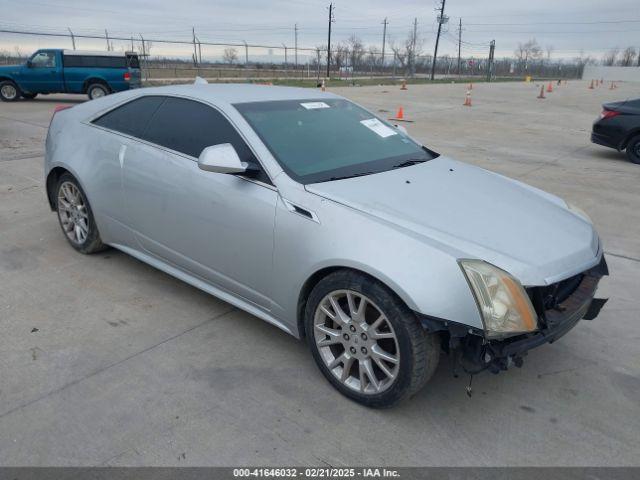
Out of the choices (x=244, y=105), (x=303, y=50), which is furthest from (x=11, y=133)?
(x=303, y=50)

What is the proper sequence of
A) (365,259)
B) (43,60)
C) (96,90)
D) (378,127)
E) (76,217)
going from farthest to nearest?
1. (96,90)
2. (43,60)
3. (76,217)
4. (378,127)
5. (365,259)

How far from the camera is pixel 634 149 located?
9.64 metres

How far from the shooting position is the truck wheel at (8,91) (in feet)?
55.9

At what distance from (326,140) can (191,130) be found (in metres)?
0.91

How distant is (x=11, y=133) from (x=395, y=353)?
1103 cm

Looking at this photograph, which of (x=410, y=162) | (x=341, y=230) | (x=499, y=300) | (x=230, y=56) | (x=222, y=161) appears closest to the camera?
(x=499, y=300)

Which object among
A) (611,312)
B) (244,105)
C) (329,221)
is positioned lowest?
(611,312)

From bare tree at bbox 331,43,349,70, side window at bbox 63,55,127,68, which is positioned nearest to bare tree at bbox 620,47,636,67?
bare tree at bbox 331,43,349,70

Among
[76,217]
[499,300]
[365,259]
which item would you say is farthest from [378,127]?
[76,217]

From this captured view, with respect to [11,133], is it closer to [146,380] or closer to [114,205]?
[114,205]

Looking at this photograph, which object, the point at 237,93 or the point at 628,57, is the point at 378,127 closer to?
the point at 237,93

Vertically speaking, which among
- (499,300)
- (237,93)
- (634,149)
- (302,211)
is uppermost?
(237,93)

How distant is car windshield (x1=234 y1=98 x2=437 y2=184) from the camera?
120 inches

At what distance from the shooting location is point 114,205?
389 centimetres
